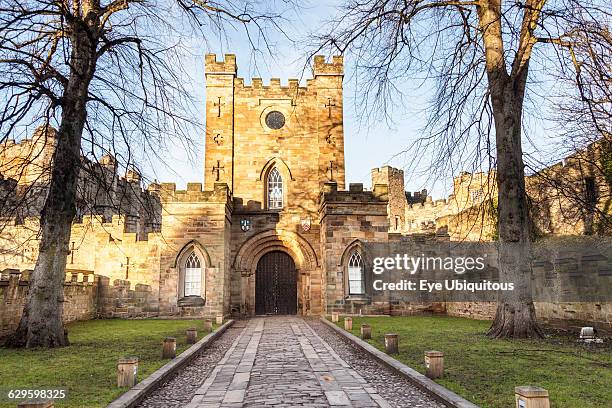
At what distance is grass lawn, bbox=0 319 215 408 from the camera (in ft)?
22.0

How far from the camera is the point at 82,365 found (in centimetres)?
→ 888

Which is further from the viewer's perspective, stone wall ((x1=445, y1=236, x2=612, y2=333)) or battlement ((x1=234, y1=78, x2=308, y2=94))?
battlement ((x1=234, y1=78, x2=308, y2=94))

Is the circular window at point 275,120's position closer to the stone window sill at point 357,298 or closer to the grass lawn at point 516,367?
the stone window sill at point 357,298

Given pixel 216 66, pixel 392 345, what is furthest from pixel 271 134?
pixel 392 345

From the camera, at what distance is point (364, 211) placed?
22438 millimetres

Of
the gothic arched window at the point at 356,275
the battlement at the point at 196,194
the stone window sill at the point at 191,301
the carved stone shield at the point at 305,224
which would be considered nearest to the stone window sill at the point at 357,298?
the gothic arched window at the point at 356,275

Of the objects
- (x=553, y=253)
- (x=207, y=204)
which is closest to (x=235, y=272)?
(x=207, y=204)

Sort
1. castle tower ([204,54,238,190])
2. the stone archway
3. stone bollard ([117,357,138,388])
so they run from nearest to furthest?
stone bollard ([117,357,138,388]), the stone archway, castle tower ([204,54,238,190])

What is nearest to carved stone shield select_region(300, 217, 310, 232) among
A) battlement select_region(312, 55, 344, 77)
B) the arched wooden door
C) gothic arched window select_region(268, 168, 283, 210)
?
gothic arched window select_region(268, 168, 283, 210)

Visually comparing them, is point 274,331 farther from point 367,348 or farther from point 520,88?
point 520,88

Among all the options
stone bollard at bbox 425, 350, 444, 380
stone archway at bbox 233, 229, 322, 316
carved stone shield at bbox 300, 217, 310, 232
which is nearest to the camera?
stone bollard at bbox 425, 350, 444, 380

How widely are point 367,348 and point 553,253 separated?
698 cm

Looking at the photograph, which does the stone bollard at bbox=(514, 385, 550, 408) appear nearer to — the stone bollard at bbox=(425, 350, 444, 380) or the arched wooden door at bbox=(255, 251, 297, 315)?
the stone bollard at bbox=(425, 350, 444, 380)

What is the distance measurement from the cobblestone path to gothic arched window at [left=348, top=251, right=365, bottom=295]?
32.4 feet
